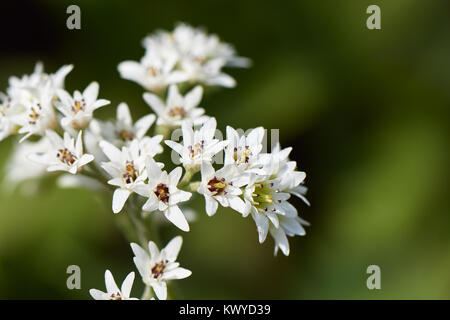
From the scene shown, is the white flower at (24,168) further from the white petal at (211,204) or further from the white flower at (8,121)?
the white petal at (211,204)

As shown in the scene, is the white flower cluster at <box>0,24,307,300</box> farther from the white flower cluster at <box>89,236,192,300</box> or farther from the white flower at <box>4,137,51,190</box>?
the white flower at <box>4,137,51,190</box>

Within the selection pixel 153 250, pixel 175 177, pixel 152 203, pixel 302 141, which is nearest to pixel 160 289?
pixel 153 250

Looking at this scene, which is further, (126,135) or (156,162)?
(126,135)

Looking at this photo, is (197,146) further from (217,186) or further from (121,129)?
(121,129)

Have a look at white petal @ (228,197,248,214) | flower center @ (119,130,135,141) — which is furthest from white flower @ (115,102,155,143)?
white petal @ (228,197,248,214)

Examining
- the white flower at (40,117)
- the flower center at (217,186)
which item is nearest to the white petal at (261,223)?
the flower center at (217,186)
